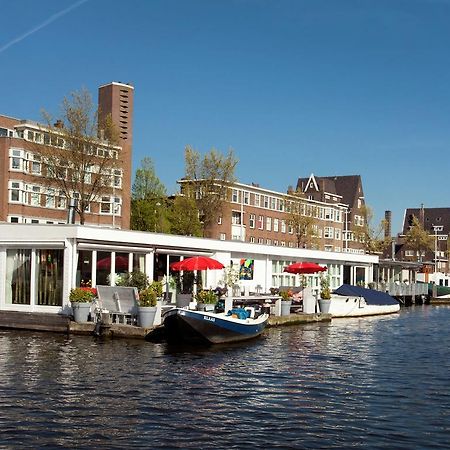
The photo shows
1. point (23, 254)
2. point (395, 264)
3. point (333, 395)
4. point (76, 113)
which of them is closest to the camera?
point (333, 395)

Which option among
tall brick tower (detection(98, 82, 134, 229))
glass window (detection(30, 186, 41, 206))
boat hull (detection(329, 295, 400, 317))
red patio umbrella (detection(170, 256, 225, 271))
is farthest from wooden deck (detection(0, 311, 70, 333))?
tall brick tower (detection(98, 82, 134, 229))

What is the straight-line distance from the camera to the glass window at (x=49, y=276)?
1375 inches

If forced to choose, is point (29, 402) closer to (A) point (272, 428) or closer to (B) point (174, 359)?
(A) point (272, 428)

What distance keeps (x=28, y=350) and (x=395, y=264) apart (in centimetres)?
6107

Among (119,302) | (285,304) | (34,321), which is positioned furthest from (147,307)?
(285,304)

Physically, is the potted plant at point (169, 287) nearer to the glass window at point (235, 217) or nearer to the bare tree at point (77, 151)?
the bare tree at point (77, 151)

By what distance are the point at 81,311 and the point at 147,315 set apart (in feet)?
11.4

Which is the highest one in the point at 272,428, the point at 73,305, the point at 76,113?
the point at 76,113

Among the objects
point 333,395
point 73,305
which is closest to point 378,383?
point 333,395

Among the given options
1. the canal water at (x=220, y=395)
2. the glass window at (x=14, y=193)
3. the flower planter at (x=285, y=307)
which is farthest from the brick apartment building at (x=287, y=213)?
the canal water at (x=220, y=395)

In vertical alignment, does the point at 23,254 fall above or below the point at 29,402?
above

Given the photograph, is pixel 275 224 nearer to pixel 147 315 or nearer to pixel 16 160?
pixel 16 160

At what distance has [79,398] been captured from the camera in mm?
18594

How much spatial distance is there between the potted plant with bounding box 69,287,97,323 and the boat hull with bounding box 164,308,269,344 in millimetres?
4223
